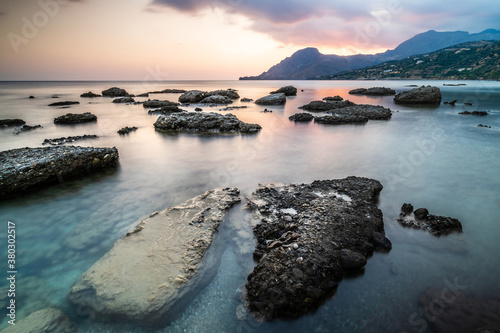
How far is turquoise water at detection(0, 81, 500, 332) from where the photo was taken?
316cm

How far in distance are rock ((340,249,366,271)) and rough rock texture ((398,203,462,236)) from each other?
1.91 metres

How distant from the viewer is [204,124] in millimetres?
14898

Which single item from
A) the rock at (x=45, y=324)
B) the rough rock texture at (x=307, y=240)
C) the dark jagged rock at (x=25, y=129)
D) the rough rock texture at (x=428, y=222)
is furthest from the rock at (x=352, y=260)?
the dark jagged rock at (x=25, y=129)

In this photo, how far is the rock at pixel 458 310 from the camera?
9.46 feet

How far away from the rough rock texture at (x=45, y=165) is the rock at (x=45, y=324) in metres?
4.97

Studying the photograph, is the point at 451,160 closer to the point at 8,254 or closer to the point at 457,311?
the point at 457,311

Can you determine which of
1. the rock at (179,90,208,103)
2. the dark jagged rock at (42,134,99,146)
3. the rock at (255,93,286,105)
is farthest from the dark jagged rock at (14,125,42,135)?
the rock at (255,93,286,105)

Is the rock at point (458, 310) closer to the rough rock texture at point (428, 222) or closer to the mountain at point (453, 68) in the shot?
the rough rock texture at point (428, 222)

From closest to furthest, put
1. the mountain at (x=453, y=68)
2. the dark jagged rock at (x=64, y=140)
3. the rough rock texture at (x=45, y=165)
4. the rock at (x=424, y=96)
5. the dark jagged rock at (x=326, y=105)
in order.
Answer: the rough rock texture at (x=45, y=165)
the dark jagged rock at (x=64, y=140)
the dark jagged rock at (x=326, y=105)
the rock at (x=424, y=96)
the mountain at (x=453, y=68)

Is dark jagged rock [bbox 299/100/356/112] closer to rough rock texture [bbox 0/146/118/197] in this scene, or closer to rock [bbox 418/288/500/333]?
rough rock texture [bbox 0/146/118/197]

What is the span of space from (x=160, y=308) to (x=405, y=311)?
11.2 feet

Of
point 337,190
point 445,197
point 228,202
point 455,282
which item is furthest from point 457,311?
point 228,202

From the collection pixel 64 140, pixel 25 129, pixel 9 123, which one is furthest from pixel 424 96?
pixel 9 123

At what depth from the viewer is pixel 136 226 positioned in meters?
4.97
